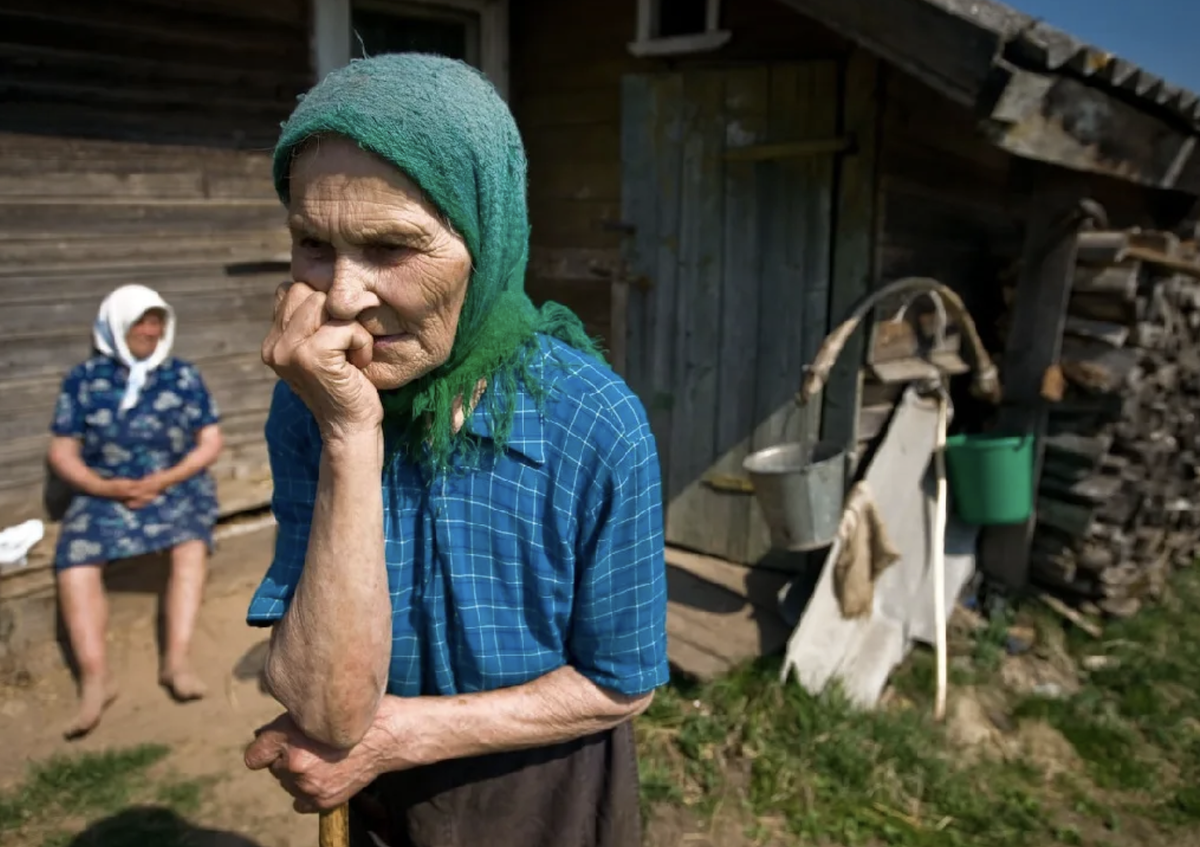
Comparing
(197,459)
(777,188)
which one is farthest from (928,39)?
(197,459)

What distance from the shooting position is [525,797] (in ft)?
4.91

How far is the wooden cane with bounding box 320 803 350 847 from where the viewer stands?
4.55ft

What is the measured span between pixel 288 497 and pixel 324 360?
376mm

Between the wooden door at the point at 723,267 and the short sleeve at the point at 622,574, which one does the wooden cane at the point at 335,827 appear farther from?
the wooden door at the point at 723,267

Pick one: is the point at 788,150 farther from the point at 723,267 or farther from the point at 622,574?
the point at 622,574

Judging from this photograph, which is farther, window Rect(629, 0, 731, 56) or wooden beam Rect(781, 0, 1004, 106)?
window Rect(629, 0, 731, 56)

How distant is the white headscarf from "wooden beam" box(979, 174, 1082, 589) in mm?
4131

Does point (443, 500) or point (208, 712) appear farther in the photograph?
point (208, 712)

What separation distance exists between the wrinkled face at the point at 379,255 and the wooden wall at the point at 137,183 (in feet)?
9.69

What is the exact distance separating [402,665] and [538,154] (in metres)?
4.43

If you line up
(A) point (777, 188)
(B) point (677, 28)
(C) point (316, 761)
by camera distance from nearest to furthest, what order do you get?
(C) point (316, 761) < (A) point (777, 188) < (B) point (677, 28)

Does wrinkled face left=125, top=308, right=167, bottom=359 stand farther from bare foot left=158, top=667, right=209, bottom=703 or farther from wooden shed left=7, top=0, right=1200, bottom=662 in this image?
bare foot left=158, top=667, right=209, bottom=703

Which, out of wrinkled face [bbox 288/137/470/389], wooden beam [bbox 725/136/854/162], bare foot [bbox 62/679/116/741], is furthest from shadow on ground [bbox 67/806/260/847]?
wooden beam [bbox 725/136/854/162]

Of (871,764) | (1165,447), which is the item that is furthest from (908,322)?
(871,764)
